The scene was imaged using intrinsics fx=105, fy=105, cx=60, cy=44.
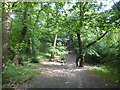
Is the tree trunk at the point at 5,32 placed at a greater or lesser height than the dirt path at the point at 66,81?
greater

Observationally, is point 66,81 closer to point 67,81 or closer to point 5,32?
point 67,81

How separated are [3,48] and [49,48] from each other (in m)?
12.1

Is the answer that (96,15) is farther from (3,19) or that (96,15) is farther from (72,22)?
(3,19)

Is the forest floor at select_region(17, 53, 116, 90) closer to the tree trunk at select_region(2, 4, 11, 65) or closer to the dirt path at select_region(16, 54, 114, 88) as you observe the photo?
the dirt path at select_region(16, 54, 114, 88)

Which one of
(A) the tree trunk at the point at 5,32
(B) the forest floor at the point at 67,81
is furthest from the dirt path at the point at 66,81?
(A) the tree trunk at the point at 5,32

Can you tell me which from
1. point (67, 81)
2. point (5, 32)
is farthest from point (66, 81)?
point (5, 32)

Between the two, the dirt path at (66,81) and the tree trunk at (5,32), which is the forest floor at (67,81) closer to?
the dirt path at (66,81)

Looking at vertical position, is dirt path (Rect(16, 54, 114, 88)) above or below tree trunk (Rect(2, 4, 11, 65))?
below

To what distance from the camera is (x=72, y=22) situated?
5199mm

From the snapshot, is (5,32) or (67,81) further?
(67,81)

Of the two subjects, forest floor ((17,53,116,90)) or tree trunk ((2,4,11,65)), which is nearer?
tree trunk ((2,4,11,65))

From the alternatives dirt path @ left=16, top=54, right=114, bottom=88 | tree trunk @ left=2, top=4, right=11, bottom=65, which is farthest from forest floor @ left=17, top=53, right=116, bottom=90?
tree trunk @ left=2, top=4, right=11, bottom=65

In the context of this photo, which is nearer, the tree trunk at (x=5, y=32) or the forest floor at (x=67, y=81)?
the tree trunk at (x=5, y=32)

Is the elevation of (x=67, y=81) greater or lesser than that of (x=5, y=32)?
lesser
